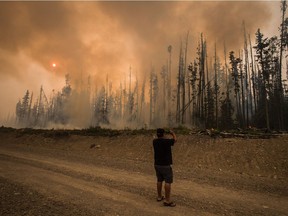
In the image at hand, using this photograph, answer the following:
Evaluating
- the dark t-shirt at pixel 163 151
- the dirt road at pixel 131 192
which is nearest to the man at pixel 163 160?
the dark t-shirt at pixel 163 151

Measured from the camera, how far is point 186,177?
36.0 feet

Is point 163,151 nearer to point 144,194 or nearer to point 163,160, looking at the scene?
point 163,160

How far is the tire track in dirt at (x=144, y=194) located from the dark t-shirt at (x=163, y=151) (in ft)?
4.06

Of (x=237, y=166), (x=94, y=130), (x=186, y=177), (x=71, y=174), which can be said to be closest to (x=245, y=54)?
(x=94, y=130)

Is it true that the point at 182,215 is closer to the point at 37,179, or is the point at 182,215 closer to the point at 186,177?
the point at 186,177

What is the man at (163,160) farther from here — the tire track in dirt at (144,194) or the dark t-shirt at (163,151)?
the tire track in dirt at (144,194)

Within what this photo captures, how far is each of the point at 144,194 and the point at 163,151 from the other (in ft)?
6.02

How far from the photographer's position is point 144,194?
25.2ft

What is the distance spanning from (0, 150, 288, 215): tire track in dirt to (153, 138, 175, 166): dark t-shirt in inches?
48.7

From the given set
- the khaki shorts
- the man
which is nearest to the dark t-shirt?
the man

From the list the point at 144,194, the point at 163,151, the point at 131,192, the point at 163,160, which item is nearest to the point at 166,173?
the point at 163,160

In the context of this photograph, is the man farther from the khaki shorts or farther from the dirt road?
the dirt road

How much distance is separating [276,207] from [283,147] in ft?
30.0

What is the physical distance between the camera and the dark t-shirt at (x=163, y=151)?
271 inches
